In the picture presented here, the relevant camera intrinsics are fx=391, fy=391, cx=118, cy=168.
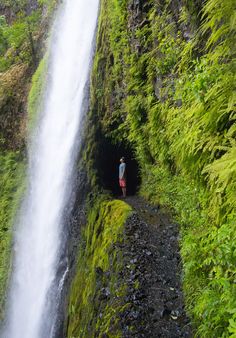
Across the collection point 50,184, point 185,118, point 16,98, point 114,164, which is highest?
point 16,98

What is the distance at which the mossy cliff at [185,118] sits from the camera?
161 inches

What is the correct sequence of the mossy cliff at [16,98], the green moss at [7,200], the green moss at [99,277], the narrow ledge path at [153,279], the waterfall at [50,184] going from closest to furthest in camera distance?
the narrow ledge path at [153,279]
the green moss at [99,277]
the waterfall at [50,184]
the green moss at [7,200]
the mossy cliff at [16,98]

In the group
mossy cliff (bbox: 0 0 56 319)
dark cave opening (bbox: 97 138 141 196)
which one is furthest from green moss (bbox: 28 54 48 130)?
dark cave opening (bbox: 97 138 141 196)

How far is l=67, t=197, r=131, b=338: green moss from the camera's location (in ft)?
20.0

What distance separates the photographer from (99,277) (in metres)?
7.13

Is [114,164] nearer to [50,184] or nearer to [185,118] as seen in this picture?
[50,184]

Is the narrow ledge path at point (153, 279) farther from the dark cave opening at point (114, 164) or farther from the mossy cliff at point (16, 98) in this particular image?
the mossy cliff at point (16, 98)

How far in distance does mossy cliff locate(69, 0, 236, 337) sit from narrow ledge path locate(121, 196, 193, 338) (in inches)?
9.3

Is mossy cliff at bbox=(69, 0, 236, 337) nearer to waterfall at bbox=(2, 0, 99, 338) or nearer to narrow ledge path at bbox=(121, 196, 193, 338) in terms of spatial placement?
narrow ledge path at bbox=(121, 196, 193, 338)

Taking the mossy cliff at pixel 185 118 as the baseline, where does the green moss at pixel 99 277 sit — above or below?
below

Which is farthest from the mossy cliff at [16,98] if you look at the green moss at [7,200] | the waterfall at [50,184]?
the waterfall at [50,184]

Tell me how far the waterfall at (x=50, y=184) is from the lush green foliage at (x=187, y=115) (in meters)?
1.64

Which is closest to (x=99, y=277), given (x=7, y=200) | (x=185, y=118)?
(x=185, y=118)

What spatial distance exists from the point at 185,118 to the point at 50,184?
7.44m
